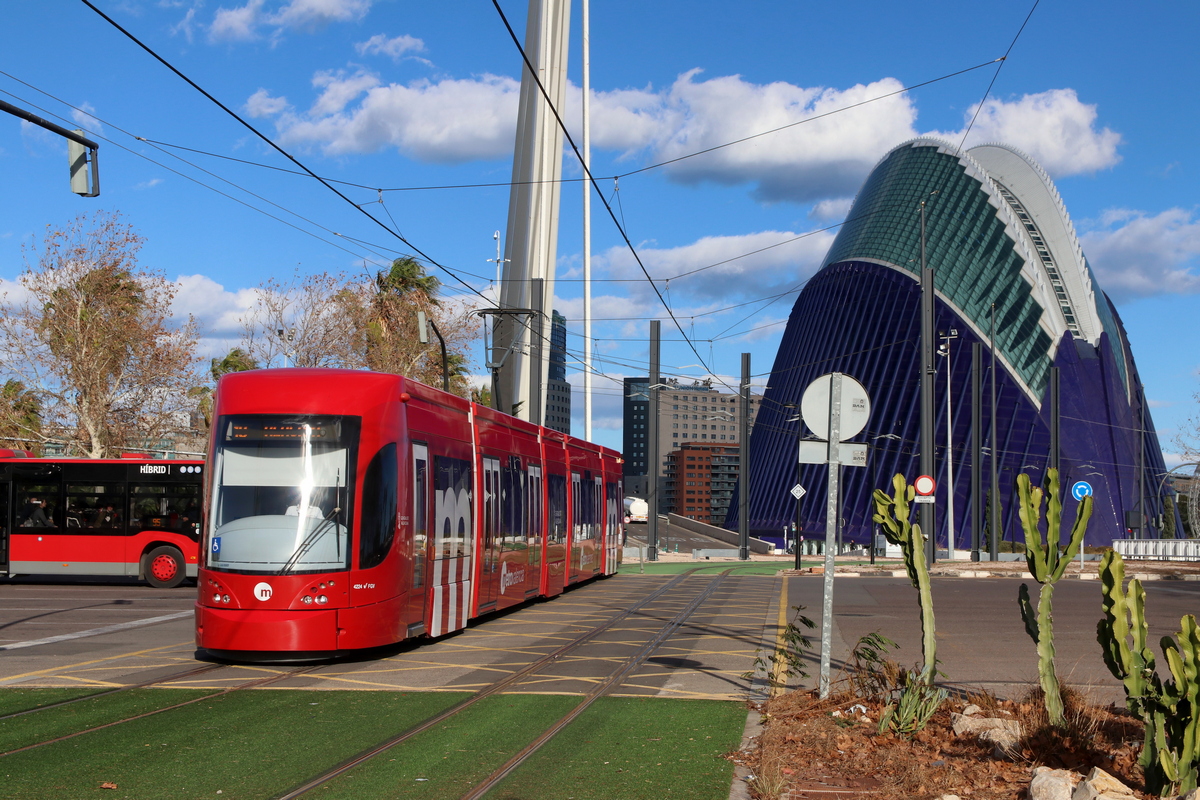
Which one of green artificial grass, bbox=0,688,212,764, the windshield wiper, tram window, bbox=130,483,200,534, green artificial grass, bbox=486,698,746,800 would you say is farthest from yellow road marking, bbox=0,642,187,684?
tram window, bbox=130,483,200,534

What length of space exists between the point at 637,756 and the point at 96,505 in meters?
21.0

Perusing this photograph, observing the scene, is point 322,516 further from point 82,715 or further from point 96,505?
point 96,505

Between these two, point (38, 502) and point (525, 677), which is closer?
point (525, 677)

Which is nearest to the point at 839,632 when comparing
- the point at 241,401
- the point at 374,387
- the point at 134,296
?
the point at 374,387

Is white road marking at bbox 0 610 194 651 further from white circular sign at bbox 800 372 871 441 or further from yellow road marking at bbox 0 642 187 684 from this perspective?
white circular sign at bbox 800 372 871 441

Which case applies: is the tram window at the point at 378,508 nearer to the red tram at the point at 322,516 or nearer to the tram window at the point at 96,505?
the red tram at the point at 322,516

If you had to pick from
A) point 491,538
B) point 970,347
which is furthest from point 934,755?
point 970,347

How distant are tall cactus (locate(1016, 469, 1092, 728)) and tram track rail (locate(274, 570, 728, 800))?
11.4 feet

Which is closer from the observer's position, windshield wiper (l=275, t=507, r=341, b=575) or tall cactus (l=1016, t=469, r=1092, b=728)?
tall cactus (l=1016, t=469, r=1092, b=728)

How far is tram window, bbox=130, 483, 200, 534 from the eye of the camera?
25203mm

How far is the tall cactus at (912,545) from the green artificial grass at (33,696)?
7275 millimetres

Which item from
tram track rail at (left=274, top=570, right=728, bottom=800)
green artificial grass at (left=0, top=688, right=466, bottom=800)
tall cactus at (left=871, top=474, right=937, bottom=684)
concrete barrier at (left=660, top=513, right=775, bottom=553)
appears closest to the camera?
green artificial grass at (left=0, top=688, right=466, bottom=800)

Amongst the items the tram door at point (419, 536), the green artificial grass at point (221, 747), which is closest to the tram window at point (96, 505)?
the tram door at point (419, 536)

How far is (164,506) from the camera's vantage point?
25.3 metres
